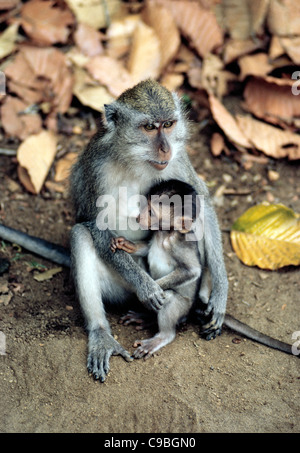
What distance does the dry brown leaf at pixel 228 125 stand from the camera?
6.43 m

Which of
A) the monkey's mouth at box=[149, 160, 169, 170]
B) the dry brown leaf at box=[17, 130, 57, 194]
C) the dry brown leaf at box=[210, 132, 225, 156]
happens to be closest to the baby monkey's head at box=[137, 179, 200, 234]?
the monkey's mouth at box=[149, 160, 169, 170]

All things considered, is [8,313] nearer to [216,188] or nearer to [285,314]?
[285,314]

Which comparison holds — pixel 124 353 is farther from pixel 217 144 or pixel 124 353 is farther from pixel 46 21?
pixel 46 21

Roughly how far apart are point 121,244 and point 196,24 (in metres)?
3.75

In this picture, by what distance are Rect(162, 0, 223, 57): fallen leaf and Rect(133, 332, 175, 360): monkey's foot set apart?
3.99m

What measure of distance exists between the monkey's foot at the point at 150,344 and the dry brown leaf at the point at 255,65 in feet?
11.9

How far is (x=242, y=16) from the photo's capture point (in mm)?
7254

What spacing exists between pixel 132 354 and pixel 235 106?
11.9ft

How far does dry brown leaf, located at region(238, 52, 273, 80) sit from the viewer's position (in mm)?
6723

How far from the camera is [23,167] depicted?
6012 mm

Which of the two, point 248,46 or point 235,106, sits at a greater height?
point 248,46
